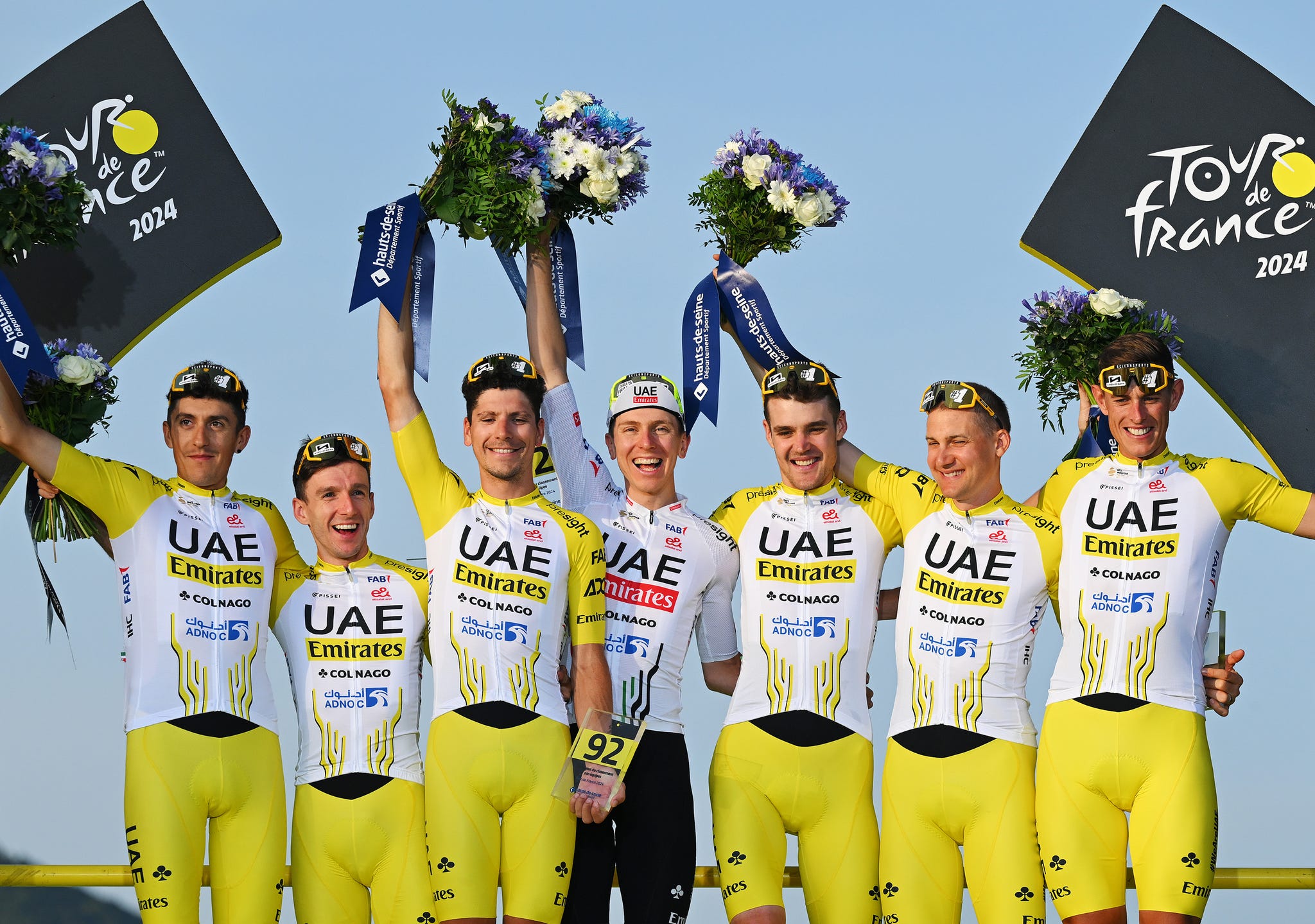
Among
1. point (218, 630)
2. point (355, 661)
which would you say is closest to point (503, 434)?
point (355, 661)

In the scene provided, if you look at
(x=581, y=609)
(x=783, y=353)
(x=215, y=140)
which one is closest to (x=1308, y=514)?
(x=783, y=353)

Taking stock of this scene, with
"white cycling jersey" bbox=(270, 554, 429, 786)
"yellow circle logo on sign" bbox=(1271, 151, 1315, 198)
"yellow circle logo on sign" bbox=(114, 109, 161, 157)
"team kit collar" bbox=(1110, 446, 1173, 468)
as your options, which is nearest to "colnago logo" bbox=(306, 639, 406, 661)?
"white cycling jersey" bbox=(270, 554, 429, 786)

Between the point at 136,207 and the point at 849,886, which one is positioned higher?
the point at 136,207

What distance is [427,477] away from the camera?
21.7 feet

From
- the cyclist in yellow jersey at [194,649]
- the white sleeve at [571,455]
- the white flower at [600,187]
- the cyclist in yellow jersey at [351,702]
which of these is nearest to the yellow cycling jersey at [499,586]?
the cyclist in yellow jersey at [351,702]

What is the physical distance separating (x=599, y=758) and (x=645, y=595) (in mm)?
981

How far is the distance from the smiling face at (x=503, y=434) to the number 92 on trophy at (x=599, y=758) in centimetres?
123

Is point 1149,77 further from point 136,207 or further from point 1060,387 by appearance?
point 136,207

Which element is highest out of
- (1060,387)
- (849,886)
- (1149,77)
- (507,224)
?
(1149,77)

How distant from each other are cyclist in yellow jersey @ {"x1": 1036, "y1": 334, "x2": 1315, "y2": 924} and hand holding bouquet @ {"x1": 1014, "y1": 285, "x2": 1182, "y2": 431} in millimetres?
380

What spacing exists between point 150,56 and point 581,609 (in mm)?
5368

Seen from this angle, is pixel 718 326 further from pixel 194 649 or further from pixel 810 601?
pixel 194 649

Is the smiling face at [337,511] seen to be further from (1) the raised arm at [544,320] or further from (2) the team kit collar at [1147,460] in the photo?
(2) the team kit collar at [1147,460]

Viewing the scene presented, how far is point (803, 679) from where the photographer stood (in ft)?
21.6
